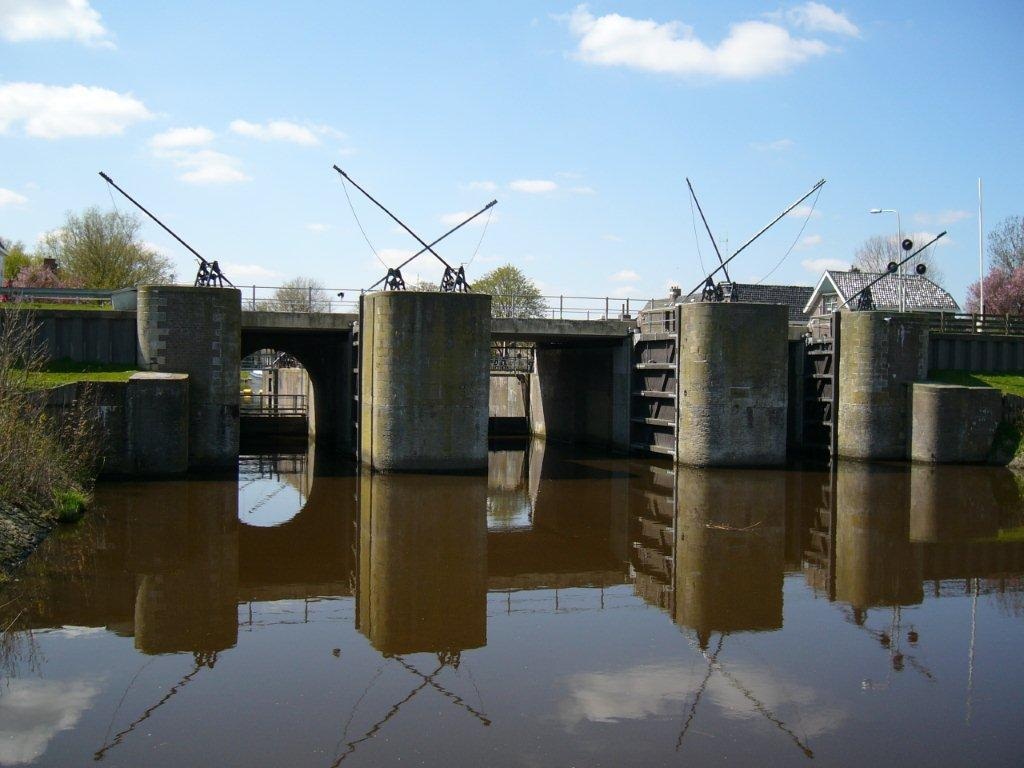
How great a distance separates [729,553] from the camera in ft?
46.6

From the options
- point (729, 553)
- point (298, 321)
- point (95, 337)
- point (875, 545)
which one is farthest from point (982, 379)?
point (95, 337)

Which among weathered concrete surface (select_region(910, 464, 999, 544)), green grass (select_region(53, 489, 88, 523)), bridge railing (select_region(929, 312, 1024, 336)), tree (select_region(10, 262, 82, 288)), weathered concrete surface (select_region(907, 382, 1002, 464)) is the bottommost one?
weathered concrete surface (select_region(910, 464, 999, 544))

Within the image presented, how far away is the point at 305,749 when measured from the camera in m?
7.24

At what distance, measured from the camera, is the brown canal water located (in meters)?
7.51

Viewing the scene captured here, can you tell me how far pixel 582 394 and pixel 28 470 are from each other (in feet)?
67.2

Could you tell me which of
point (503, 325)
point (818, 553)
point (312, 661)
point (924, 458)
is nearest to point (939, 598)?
point (818, 553)

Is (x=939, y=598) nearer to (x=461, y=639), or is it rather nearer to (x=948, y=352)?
(x=461, y=639)

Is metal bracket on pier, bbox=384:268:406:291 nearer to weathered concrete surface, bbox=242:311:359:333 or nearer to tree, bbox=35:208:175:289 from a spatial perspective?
weathered concrete surface, bbox=242:311:359:333

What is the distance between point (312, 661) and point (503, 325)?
1862 cm

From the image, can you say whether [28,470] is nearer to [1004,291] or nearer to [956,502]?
[956,502]

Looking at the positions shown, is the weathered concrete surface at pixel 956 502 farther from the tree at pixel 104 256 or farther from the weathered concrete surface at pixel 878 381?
the tree at pixel 104 256

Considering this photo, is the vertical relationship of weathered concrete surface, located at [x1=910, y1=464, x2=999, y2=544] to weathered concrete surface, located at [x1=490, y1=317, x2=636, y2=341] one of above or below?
below

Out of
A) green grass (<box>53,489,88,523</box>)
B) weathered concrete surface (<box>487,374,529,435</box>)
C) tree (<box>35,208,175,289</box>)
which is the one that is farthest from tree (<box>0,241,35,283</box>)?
green grass (<box>53,489,88,523</box>)

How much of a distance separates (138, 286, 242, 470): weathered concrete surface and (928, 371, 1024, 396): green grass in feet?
62.2
